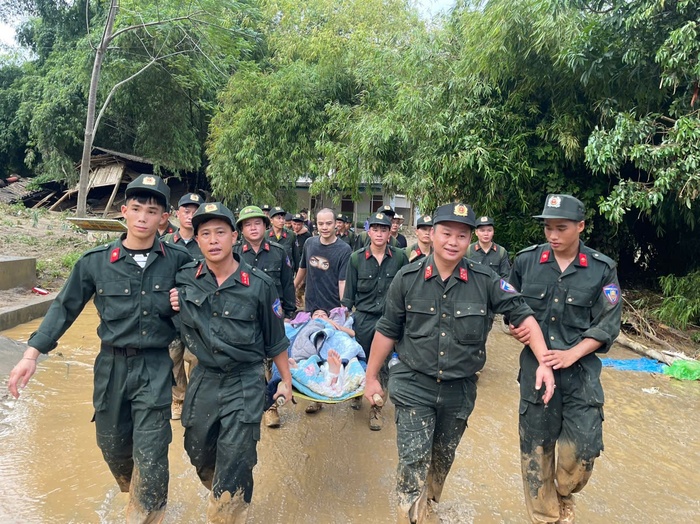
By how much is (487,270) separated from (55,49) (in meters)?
24.6

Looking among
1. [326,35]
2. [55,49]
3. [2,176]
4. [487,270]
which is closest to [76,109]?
[55,49]

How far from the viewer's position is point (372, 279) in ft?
15.2

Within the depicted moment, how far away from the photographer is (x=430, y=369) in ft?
8.73

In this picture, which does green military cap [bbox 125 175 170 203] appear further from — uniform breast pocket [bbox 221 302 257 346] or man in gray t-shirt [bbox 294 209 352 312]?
man in gray t-shirt [bbox 294 209 352 312]

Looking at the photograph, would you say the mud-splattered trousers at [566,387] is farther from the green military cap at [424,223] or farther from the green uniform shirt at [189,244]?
the green uniform shirt at [189,244]

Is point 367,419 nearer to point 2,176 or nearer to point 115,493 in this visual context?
point 115,493

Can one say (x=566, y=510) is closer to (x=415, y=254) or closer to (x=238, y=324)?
(x=238, y=324)

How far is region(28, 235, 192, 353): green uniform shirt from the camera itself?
2.54m

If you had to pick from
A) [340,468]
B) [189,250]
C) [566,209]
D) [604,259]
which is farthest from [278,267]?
[604,259]

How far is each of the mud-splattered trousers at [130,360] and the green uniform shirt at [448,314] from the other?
4.02 feet

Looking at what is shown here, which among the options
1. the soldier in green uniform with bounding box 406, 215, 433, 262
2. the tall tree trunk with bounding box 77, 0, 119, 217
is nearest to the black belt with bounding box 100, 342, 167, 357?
the soldier in green uniform with bounding box 406, 215, 433, 262

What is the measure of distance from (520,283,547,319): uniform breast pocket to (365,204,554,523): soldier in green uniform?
279mm

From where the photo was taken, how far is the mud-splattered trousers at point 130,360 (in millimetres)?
2514

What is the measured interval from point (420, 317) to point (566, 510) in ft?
4.50
